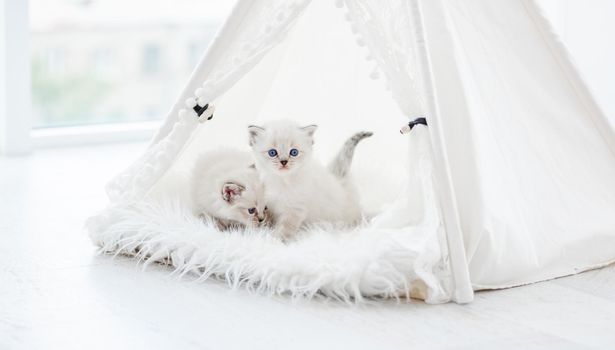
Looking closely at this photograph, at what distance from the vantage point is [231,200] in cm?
238

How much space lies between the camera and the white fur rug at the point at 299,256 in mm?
1997

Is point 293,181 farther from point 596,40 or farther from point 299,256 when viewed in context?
point 596,40

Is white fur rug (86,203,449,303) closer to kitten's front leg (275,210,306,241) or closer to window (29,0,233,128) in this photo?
kitten's front leg (275,210,306,241)

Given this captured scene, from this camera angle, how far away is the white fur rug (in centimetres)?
200

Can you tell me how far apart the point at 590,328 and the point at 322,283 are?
0.51 m

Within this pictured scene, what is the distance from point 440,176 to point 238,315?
0.48m

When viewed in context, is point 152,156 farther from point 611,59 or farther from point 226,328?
point 611,59

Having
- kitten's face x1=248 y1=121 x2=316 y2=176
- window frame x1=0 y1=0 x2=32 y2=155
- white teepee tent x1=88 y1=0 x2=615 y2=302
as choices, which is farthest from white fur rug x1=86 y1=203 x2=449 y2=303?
window frame x1=0 y1=0 x2=32 y2=155

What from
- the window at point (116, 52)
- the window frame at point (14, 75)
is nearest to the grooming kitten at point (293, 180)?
the window frame at point (14, 75)

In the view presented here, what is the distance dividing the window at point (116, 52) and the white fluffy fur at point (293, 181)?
7.11 ft

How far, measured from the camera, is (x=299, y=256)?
6.80 feet

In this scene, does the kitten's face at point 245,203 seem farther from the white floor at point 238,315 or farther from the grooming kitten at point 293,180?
the white floor at point 238,315

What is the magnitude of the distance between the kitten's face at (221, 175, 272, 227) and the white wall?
202 centimetres

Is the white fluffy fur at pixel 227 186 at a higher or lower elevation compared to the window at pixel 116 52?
lower
